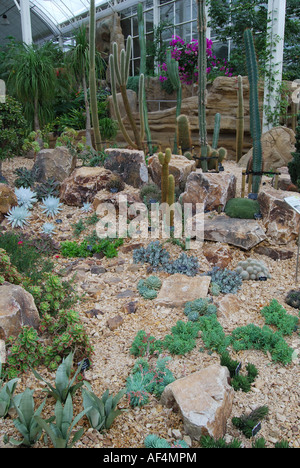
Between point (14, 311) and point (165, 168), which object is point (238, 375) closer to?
point (14, 311)

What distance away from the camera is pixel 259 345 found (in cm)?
296

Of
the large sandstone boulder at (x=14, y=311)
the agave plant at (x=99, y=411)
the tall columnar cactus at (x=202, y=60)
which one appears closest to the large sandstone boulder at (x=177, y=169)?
the tall columnar cactus at (x=202, y=60)

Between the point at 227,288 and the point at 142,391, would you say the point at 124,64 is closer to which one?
the point at 227,288

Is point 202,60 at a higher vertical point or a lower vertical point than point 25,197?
higher

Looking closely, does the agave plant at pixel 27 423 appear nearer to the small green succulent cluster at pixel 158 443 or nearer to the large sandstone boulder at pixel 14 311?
the small green succulent cluster at pixel 158 443

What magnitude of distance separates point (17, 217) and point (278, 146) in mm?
6076

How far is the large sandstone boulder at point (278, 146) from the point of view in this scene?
848cm

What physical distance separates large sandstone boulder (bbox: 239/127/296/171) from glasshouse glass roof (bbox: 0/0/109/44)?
11.5 m

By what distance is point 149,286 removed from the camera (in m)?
3.95

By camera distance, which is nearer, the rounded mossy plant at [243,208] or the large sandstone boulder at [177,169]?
the rounded mossy plant at [243,208]

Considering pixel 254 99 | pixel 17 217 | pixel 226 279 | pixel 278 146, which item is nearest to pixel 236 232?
pixel 226 279

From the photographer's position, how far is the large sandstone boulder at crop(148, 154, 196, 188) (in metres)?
6.20

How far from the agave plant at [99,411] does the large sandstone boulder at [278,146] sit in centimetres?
733

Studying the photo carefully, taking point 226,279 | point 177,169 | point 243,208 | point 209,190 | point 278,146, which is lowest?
point 226,279
